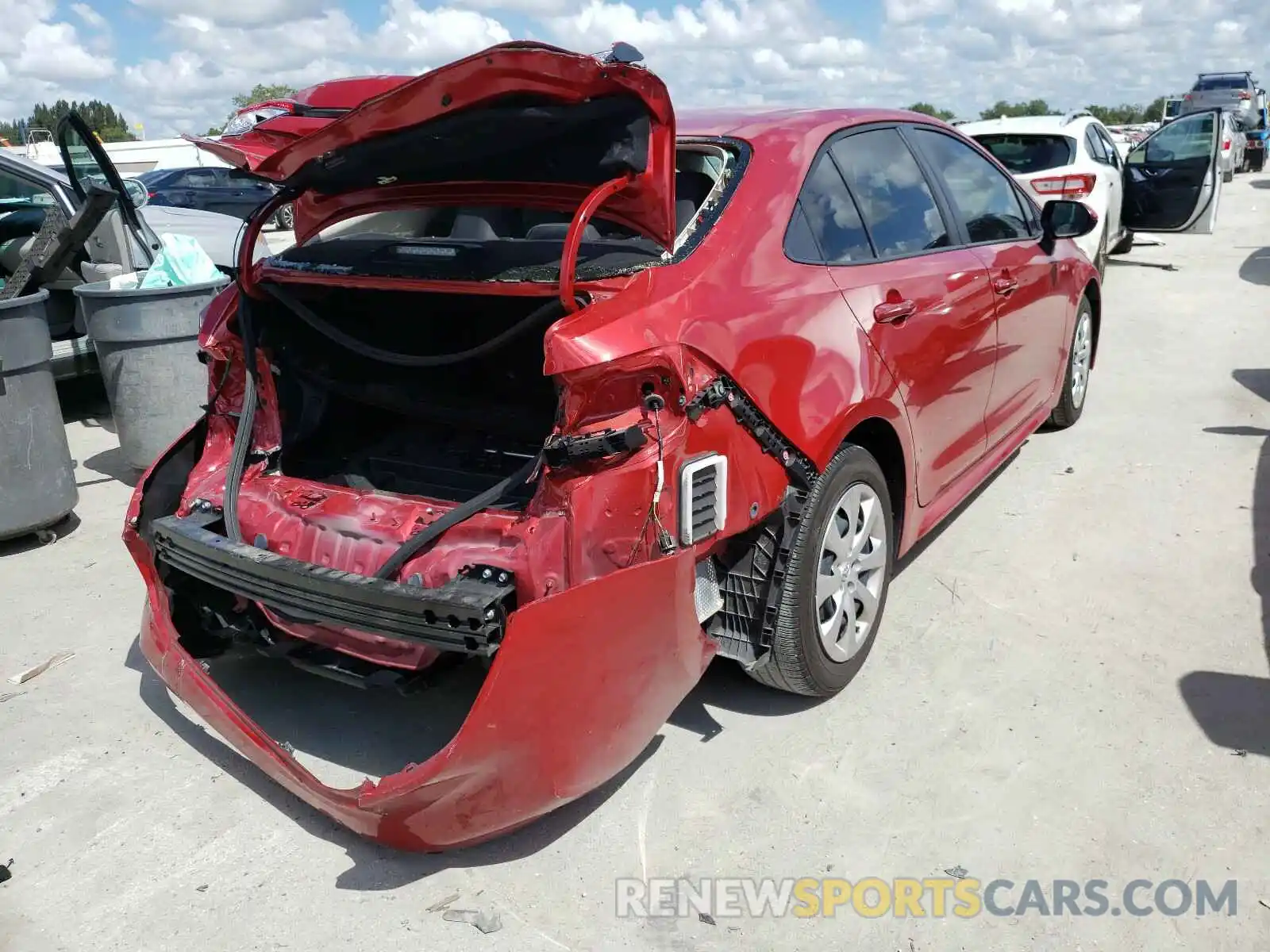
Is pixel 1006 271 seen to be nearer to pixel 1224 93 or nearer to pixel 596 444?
pixel 596 444

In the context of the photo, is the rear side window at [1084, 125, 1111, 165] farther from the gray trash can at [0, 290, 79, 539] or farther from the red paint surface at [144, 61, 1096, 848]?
the gray trash can at [0, 290, 79, 539]

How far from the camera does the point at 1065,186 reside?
9812 millimetres

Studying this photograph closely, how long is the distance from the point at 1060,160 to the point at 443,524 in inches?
367

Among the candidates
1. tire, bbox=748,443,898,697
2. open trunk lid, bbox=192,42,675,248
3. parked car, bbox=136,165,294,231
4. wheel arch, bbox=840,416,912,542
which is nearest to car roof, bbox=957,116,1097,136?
wheel arch, bbox=840,416,912,542

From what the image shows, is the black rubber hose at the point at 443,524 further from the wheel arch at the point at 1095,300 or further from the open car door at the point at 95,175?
the wheel arch at the point at 1095,300

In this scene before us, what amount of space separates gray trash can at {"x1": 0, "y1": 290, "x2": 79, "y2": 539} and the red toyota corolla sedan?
163 centimetres

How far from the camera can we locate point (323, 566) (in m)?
2.74

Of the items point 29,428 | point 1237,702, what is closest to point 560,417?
point 1237,702

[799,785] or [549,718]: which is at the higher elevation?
[549,718]

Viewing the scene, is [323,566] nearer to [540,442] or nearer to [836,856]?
[540,442]

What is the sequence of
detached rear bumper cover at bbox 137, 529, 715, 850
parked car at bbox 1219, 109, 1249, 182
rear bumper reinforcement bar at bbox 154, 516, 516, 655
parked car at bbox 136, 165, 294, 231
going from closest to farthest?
detached rear bumper cover at bbox 137, 529, 715, 850 < rear bumper reinforcement bar at bbox 154, 516, 516, 655 < parked car at bbox 136, 165, 294, 231 < parked car at bbox 1219, 109, 1249, 182

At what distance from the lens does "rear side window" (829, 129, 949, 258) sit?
3404mm

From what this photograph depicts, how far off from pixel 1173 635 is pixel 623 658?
2.28 metres

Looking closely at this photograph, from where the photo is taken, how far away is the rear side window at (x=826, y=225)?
9.89ft
